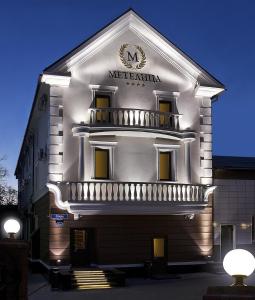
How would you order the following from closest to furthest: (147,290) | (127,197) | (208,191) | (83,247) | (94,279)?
(147,290)
(94,279)
(127,197)
(83,247)
(208,191)

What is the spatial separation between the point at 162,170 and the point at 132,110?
3056mm

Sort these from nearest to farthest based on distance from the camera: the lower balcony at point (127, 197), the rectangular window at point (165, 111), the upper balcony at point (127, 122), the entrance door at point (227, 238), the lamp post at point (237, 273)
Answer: the lamp post at point (237, 273) < the lower balcony at point (127, 197) < the upper balcony at point (127, 122) < the rectangular window at point (165, 111) < the entrance door at point (227, 238)

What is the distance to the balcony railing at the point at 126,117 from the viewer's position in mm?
20938

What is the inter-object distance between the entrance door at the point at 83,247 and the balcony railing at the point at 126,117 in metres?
4.41

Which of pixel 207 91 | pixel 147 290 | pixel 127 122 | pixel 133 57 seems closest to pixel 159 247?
pixel 147 290

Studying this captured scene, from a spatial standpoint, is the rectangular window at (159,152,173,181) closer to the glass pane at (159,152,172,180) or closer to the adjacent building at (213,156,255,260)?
the glass pane at (159,152,172,180)

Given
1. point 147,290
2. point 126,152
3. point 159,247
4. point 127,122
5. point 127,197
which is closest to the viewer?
point 147,290

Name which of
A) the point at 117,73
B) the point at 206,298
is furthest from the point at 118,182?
the point at 206,298

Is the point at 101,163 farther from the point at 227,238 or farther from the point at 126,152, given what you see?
the point at 227,238

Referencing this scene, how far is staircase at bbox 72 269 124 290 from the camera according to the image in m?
18.7

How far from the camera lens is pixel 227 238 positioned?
81.3 feet

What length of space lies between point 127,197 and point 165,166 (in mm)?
2716

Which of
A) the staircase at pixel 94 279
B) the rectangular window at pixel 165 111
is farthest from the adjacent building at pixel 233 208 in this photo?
the staircase at pixel 94 279

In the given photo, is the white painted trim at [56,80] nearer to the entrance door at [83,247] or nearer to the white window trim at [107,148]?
the white window trim at [107,148]
